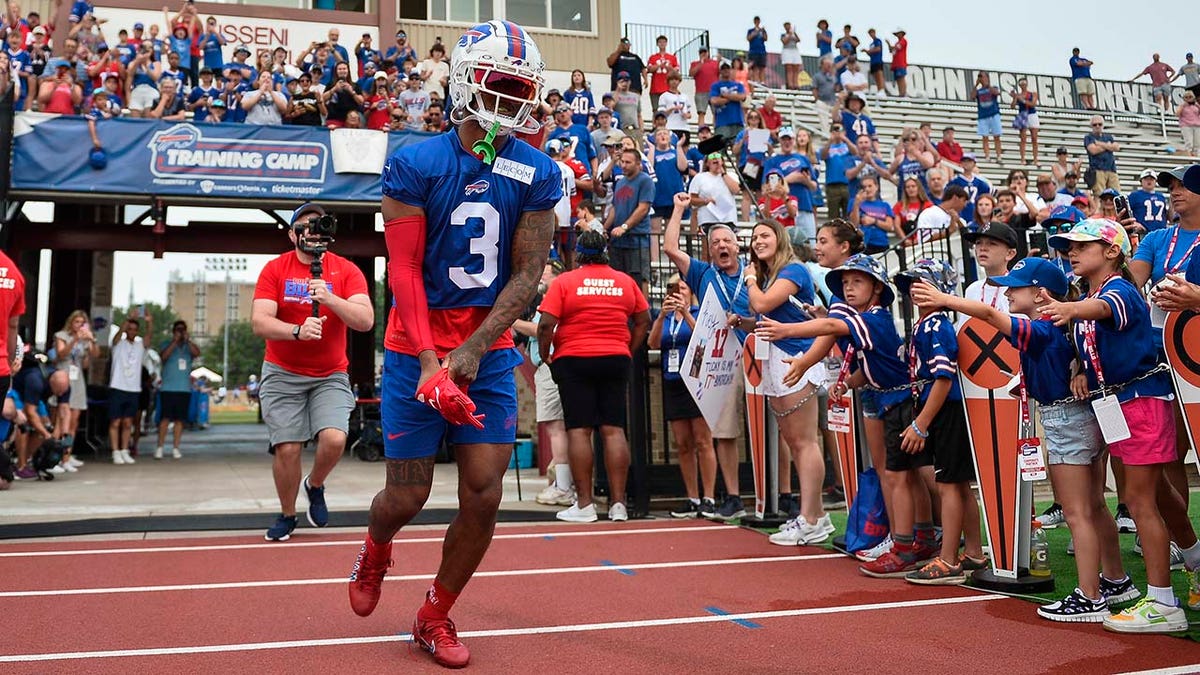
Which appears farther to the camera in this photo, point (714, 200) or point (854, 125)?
point (854, 125)

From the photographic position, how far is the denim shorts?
454 centimetres

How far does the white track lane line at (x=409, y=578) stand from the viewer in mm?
5178

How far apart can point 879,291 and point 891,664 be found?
2.64 meters

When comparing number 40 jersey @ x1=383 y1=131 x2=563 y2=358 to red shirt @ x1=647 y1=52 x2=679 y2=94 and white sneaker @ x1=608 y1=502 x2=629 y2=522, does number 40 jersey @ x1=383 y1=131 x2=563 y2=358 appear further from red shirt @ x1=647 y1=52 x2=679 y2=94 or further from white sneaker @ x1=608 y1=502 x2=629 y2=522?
red shirt @ x1=647 y1=52 x2=679 y2=94

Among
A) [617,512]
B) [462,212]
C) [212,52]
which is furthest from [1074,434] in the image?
[212,52]

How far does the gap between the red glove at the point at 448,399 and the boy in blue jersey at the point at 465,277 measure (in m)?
0.12

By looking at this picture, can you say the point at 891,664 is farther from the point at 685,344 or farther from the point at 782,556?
the point at 685,344

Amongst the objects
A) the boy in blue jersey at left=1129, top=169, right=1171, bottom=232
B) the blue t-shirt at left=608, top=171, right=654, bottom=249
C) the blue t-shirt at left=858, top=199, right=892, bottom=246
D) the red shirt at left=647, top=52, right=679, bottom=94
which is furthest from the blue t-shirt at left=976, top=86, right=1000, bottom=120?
the blue t-shirt at left=608, top=171, right=654, bottom=249

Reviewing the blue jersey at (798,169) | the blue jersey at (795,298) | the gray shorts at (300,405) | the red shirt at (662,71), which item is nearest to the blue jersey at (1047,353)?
the blue jersey at (795,298)

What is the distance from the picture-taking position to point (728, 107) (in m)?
16.9

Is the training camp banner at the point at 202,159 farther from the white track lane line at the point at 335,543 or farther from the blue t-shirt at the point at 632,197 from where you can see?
the white track lane line at the point at 335,543

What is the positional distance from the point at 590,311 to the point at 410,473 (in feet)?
12.8

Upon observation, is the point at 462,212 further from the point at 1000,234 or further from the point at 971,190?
the point at 971,190

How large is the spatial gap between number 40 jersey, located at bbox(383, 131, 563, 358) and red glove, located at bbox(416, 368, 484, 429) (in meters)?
0.31
